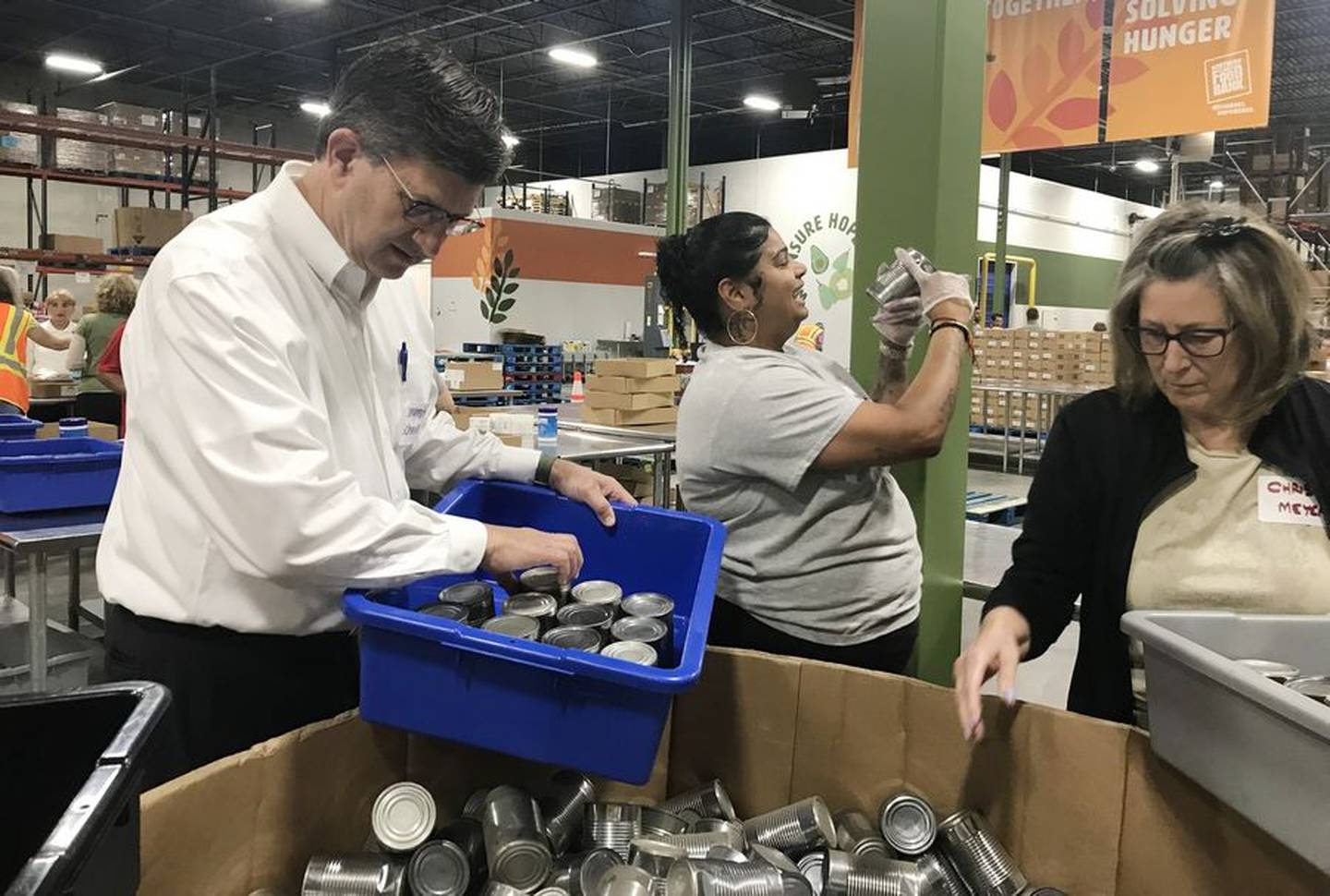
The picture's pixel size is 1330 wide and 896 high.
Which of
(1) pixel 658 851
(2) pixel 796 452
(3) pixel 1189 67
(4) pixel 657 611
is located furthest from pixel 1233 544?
(3) pixel 1189 67

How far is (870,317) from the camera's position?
2201 millimetres

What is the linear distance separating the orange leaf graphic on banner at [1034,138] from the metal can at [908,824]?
494cm

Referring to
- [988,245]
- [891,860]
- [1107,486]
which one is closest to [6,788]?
[891,860]

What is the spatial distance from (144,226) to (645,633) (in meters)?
10.8

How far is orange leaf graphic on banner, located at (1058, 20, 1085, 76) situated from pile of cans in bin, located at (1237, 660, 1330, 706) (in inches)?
200

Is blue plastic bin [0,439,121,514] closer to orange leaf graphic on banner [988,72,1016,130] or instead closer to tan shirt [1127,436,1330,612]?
tan shirt [1127,436,1330,612]

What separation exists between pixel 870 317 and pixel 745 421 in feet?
1.57

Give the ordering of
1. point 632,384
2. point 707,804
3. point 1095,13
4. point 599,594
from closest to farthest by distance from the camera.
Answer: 1. point 599,594
2. point 707,804
3. point 1095,13
4. point 632,384

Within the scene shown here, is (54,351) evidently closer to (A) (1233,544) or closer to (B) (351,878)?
(B) (351,878)

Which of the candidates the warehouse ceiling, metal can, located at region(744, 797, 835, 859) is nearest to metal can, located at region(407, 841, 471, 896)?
metal can, located at region(744, 797, 835, 859)

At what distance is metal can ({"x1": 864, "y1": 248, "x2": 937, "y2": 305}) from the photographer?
2020mm

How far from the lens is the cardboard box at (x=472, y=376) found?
24.7ft

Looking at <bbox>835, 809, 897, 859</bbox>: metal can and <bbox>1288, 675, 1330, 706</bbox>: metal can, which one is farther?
<bbox>835, 809, 897, 859</bbox>: metal can

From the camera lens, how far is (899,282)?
2.02 m
